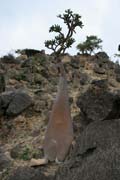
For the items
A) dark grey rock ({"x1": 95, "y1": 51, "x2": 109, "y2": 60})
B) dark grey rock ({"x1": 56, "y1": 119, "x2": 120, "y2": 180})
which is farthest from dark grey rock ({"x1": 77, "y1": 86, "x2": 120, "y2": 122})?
dark grey rock ({"x1": 95, "y1": 51, "x2": 109, "y2": 60})

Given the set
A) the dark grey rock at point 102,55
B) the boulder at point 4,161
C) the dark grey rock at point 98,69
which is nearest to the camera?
the boulder at point 4,161

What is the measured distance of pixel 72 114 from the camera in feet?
46.7

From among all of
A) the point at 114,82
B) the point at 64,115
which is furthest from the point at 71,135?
the point at 114,82

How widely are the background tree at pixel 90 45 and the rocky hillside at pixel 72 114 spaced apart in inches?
185

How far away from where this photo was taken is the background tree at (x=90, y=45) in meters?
26.8

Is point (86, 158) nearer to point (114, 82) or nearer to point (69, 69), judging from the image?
point (114, 82)

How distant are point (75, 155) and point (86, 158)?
2.75ft

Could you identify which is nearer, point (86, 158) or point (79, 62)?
point (86, 158)

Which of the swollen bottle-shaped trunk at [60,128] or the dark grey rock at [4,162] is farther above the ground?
the swollen bottle-shaped trunk at [60,128]

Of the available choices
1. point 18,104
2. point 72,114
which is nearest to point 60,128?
point 72,114

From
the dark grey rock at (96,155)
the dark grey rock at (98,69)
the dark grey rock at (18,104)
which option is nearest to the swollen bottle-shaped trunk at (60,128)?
the dark grey rock at (96,155)

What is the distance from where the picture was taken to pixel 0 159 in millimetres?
12117

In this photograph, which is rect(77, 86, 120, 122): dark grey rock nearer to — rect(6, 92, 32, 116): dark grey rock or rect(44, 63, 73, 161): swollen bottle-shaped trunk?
rect(44, 63, 73, 161): swollen bottle-shaped trunk

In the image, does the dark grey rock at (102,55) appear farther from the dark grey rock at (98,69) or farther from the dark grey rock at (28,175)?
the dark grey rock at (28,175)
